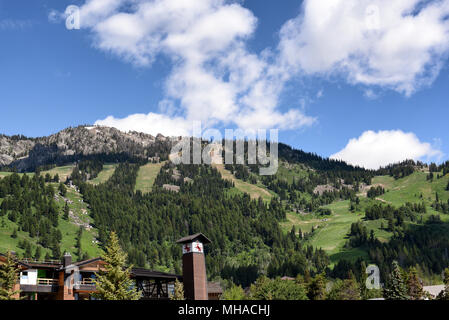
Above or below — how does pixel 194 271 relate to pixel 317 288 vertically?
above

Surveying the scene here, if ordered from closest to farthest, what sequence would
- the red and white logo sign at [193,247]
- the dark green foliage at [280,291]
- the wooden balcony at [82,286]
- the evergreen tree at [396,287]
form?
1. the wooden balcony at [82,286]
2. the red and white logo sign at [193,247]
3. the dark green foliage at [280,291]
4. the evergreen tree at [396,287]

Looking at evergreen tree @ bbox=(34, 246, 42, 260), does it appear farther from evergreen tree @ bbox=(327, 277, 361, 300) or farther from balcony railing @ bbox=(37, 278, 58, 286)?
evergreen tree @ bbox=(327, 277, 361, 300)

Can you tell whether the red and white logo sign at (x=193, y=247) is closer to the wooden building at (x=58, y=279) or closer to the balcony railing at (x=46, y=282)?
the wooden building at (x=58, y=279)

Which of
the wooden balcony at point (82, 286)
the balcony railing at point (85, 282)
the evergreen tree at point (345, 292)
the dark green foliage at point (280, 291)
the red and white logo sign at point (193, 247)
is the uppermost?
the red and white logo sign at point (193, 247)

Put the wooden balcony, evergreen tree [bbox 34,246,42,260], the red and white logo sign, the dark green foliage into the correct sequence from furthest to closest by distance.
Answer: evergreen tree [bbox 34,246,42,260], the dark green foliage, the red and white logo sign, the wooden balcony

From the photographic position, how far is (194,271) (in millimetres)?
75250

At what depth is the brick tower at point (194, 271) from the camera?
74.2 meters

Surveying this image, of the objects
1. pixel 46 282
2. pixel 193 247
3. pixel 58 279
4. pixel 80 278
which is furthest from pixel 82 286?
pixel 193 247

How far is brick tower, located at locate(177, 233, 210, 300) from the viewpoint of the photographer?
244ft

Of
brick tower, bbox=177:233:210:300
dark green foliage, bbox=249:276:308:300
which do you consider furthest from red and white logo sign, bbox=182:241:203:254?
dark green foliage, bbox=249:276:308:300

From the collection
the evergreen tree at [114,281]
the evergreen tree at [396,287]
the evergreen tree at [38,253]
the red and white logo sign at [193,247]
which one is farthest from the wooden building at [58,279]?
the evergreen tree at [38,253]

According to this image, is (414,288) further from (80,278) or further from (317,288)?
(80,278)
